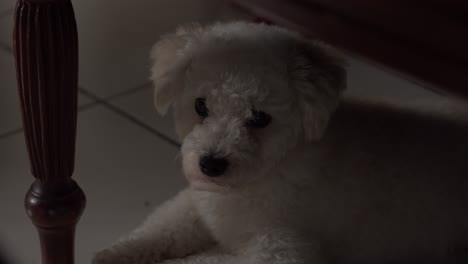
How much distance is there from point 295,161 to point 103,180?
51 centimetres

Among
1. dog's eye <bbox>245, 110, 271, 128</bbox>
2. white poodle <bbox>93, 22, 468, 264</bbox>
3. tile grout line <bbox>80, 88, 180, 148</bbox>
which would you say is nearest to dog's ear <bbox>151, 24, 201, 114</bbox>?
white poodle <bbox>93, 22, 468, 264</bbox>

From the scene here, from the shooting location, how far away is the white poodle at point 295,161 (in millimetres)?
996

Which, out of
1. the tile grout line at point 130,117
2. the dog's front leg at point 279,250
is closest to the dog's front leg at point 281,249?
the dog's front leg at point 279,250

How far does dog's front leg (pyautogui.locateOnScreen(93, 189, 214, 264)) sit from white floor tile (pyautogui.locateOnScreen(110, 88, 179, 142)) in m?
0.41

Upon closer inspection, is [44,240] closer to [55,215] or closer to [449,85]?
[55,215]

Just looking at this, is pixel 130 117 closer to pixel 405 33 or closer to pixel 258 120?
pixel 258 120

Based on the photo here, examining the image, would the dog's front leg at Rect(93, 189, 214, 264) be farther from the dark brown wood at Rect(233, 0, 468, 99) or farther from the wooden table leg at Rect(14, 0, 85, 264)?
the dark brown wood at Rect(233, 0, 468, 99)

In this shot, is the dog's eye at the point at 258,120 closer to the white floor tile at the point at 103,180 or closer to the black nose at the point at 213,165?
the black nose at the point at 213,165

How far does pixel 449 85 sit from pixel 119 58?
54.8 inches

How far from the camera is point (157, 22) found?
2113mm

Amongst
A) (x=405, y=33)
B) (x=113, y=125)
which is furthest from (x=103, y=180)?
(x=405, y=33)

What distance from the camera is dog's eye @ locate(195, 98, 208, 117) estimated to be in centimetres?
103

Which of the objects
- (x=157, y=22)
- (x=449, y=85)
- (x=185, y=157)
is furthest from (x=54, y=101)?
(x=157, y=22)

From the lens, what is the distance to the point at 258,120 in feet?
3.30
